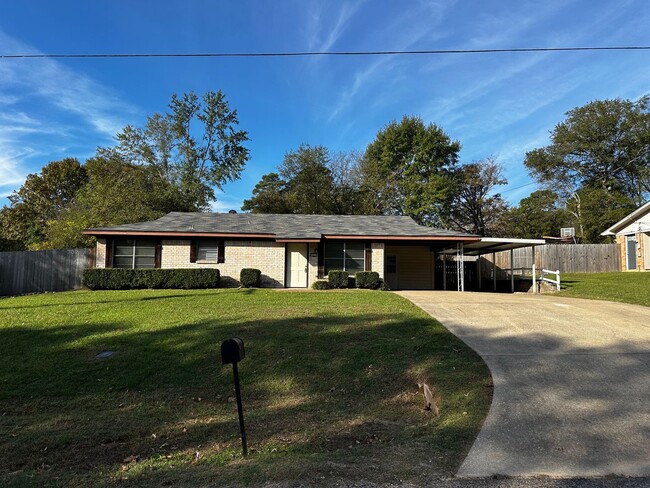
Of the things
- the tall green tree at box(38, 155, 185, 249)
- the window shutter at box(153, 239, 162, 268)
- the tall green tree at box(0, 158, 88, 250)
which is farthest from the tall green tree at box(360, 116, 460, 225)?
the tall green tree at box(0, 158, 88, 250)

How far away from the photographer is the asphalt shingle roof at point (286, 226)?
19.3 m

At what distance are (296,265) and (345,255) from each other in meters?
2.19

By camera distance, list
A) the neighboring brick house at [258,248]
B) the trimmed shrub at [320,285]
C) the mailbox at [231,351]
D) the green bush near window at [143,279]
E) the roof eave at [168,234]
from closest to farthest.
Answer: the mailbox at [231,351] < the green bush near window at [143,279] < the trimmed shrub at [320,285] < the roof eave at [168,234] < the neighboring brick house at [258,248]

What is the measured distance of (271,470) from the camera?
3428mm

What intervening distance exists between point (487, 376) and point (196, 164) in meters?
36.3

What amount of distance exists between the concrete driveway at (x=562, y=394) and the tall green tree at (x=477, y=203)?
31.6 m

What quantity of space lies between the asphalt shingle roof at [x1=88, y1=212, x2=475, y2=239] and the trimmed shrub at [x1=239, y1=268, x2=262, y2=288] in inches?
70.7

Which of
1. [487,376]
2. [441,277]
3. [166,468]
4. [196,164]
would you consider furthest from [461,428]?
[196,164]

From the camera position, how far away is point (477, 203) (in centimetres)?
4103

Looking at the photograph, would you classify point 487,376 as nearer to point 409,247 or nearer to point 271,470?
point 271,470

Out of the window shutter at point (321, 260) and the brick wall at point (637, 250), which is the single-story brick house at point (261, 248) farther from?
the brick wall at point (637, 250)

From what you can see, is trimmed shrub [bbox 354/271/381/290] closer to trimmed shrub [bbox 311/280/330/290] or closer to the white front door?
trimmed shrub [bbox 311/280/330/290]

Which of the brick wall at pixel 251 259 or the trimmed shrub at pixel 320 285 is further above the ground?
the brick wall at pixel 251 259

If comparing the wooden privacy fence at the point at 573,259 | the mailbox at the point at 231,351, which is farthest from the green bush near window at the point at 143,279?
the wooden privacy fence at the point at 573,259
